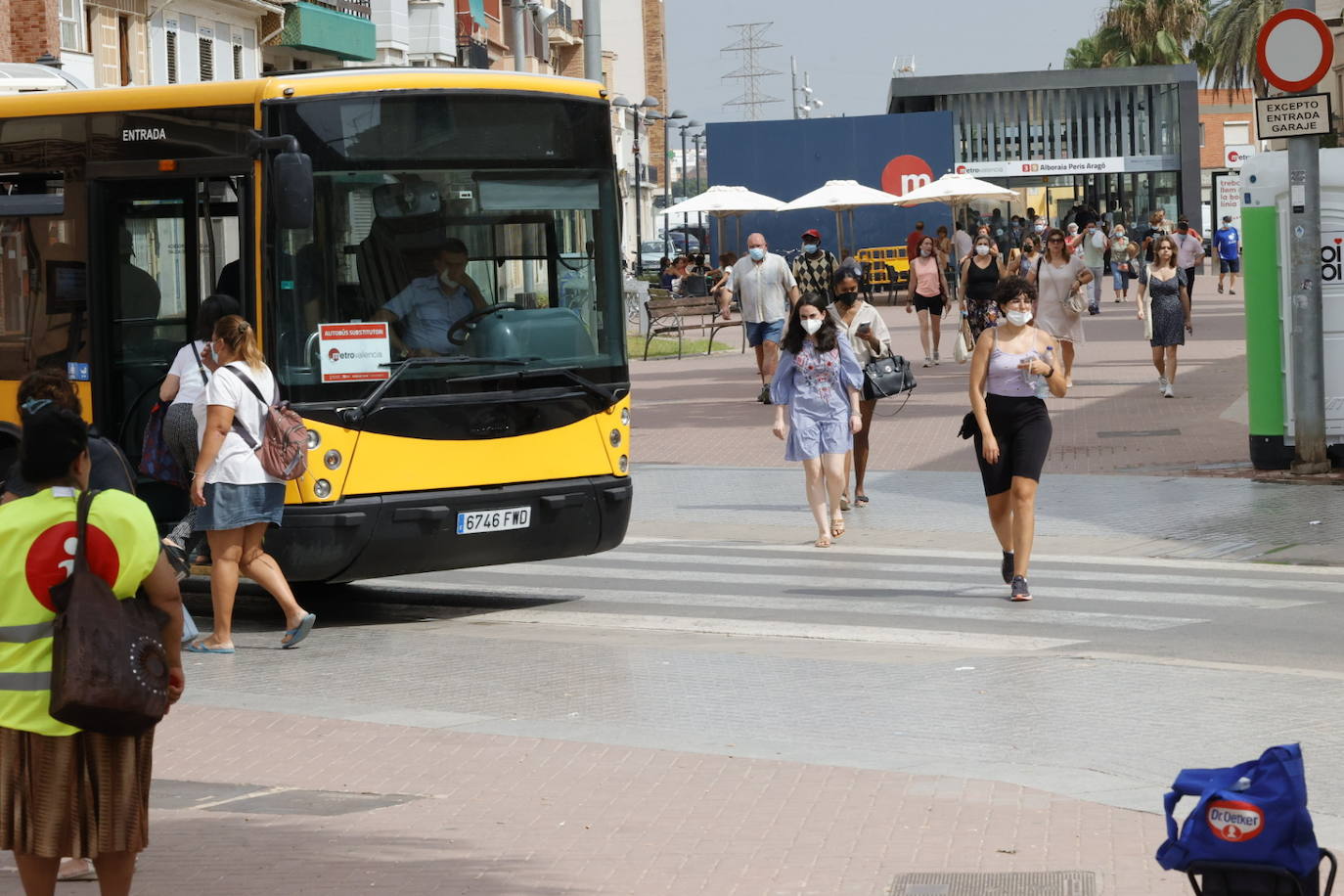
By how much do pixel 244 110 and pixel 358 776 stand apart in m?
4.52

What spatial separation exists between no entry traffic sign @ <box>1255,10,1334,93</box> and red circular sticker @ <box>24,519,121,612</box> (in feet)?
39.9

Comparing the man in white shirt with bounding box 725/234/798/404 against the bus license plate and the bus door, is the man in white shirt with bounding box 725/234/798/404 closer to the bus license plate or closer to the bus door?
the bus license plate

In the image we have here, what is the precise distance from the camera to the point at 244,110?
34.8ft

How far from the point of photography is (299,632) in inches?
409

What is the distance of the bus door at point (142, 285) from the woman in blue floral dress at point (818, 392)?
410cm

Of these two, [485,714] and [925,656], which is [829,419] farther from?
[485,714]

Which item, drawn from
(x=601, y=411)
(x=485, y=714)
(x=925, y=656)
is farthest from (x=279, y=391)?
(x=925, y=656)

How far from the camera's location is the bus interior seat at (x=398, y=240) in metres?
10.6

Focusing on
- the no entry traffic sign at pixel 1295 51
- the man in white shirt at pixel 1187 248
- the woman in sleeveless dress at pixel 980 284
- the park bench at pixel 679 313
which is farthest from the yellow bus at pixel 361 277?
the man in white shirt at pixel 1187 248

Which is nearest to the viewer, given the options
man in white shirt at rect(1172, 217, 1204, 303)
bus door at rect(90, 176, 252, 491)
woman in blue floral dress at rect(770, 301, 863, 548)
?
bus door at rect(90, 176, 252, 491)

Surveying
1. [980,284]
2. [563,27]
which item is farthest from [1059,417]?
[563,27]

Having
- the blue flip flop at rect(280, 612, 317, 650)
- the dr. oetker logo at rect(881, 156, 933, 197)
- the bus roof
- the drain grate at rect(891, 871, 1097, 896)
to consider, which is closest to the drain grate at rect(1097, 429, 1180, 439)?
the bus roof

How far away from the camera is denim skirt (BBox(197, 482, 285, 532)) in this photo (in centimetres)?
1002

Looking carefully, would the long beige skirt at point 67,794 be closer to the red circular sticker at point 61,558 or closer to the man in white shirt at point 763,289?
the red circular sticker at point 61,558
